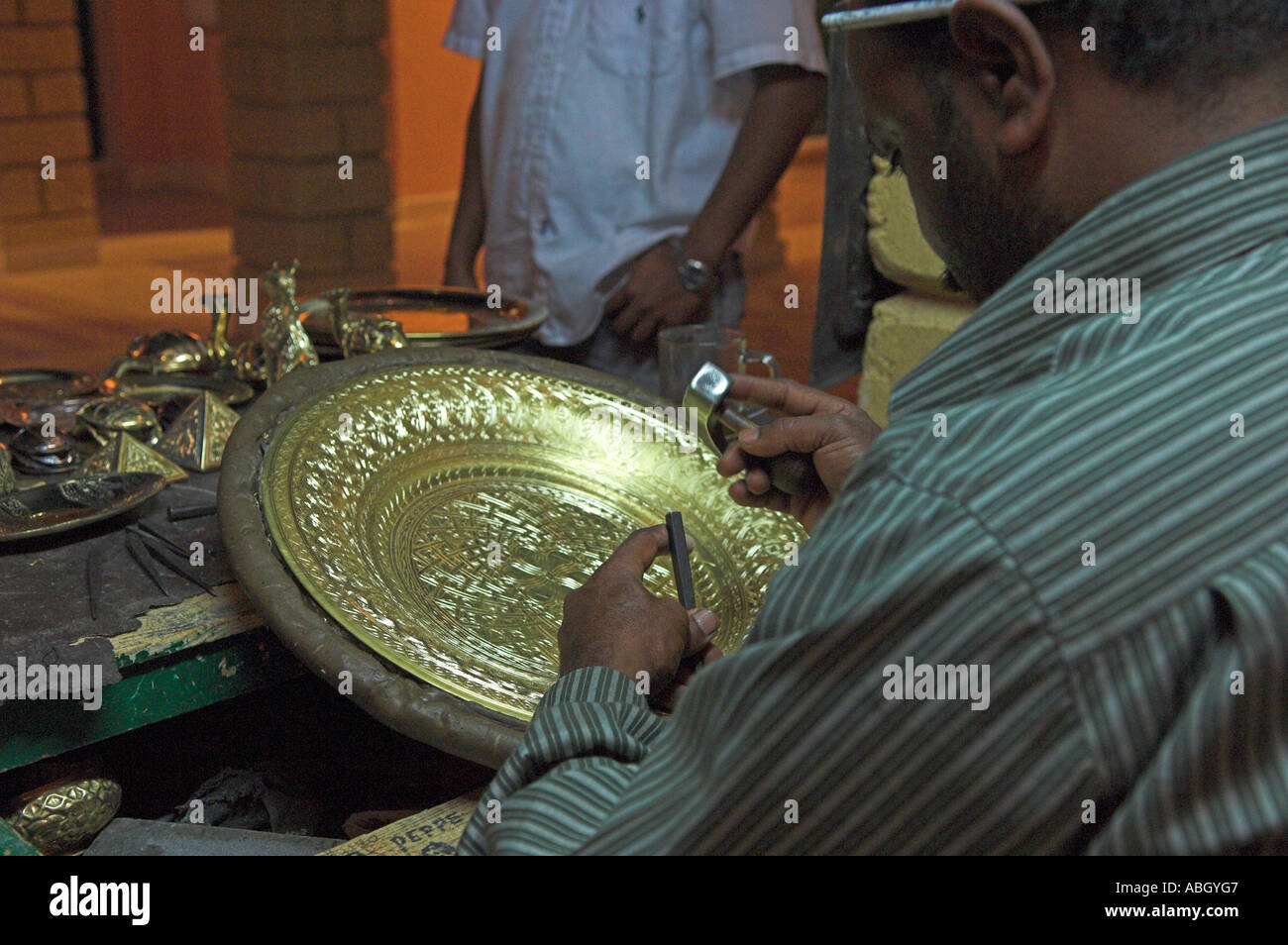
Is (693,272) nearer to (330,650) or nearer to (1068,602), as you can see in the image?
(330,650)

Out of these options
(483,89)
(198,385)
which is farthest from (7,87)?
(198,385)

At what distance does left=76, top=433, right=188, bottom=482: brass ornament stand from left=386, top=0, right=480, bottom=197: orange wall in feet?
27.1

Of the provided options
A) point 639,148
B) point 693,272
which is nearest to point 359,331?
point 693,272

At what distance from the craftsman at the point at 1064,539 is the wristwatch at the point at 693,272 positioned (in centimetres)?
137

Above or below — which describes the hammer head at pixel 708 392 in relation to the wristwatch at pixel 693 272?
below

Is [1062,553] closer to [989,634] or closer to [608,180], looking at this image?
[989,634]

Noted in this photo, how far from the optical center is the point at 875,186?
7.35 feet

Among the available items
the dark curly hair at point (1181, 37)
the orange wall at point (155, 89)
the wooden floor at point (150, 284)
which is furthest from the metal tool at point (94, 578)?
the orange wall at point (155, 89)

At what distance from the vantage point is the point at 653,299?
6.87 feet

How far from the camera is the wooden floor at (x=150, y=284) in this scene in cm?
579

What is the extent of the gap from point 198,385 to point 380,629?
2.93ft

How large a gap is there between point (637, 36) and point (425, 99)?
7924 millimetres
